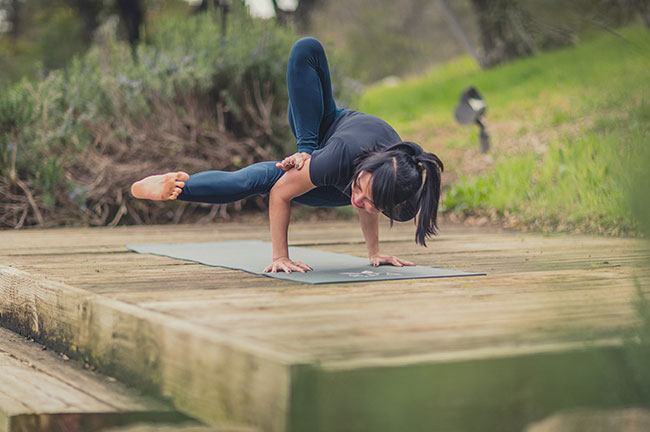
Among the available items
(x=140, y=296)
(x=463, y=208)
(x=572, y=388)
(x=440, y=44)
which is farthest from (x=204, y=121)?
(x=440, y=44)

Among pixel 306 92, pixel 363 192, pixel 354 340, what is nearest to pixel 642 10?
pixel 306 92

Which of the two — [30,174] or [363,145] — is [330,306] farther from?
[30,174]

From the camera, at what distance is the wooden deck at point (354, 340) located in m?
1.31

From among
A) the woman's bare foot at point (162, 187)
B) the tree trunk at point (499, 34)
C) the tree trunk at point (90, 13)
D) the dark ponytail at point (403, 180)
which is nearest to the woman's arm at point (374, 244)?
the dark ponytail at point (403, 180)

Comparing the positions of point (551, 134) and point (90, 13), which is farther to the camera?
point (90, 13)

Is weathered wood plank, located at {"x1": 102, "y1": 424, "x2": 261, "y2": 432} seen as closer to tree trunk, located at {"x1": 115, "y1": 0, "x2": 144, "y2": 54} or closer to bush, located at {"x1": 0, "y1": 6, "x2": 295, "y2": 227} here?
bush, located at {"x1": 0, "y1": 6, "x2": 295, "y2": 227}

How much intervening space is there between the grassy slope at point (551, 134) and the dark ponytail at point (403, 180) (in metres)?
0.57

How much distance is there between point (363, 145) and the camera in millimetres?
2514

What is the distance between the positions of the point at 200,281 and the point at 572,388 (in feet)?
4.10

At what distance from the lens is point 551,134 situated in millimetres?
6594

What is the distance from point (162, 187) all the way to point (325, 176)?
598mm

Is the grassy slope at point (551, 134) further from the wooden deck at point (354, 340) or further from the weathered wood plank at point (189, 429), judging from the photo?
the weathered wood plank at point (189, 429)

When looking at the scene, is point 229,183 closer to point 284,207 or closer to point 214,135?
point 284,207

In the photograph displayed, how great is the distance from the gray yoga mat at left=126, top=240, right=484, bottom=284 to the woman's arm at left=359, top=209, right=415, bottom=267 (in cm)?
4
